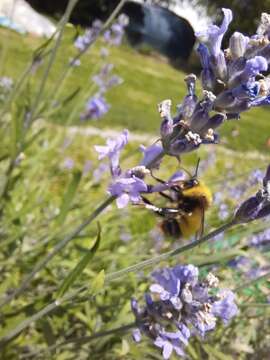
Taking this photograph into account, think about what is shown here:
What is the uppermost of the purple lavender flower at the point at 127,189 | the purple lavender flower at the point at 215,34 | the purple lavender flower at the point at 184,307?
the purple lavender flower at the point at 215,34

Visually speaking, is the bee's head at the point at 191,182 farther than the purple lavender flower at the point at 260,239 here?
No

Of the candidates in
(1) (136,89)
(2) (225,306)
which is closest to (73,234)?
(2) (225,306)

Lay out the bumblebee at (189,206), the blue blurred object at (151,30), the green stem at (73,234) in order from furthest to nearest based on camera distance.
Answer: the blue blurred object at (151,30) < the bumblebee at (189,206) < the green stem at (73,234)

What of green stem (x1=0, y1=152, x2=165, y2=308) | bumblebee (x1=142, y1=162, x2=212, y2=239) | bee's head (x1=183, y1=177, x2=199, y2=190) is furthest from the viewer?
bumblebee (x1=142, y1=162, x2=212, y2=239)

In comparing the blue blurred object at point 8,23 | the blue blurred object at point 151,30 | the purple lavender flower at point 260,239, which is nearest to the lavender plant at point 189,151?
the purple lavender flower at point 260,239

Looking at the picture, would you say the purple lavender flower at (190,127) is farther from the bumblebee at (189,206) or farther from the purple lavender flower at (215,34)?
the bumblebee at (189,206)

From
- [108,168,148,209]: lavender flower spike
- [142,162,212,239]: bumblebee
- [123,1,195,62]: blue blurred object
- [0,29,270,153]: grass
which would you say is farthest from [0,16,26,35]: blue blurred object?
[123,1,195,62]: blue blurred object

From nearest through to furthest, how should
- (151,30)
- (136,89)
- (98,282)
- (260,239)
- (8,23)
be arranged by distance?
(98,282), (260,239), (8,23), (136,89), (151,30)

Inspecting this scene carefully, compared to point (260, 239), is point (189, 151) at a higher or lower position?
A: higher

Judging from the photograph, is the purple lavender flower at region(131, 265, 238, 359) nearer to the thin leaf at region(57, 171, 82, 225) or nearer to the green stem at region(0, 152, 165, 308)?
the green stem at region(0, 152, 165, 308)

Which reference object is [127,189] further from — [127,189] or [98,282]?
[98,282]
